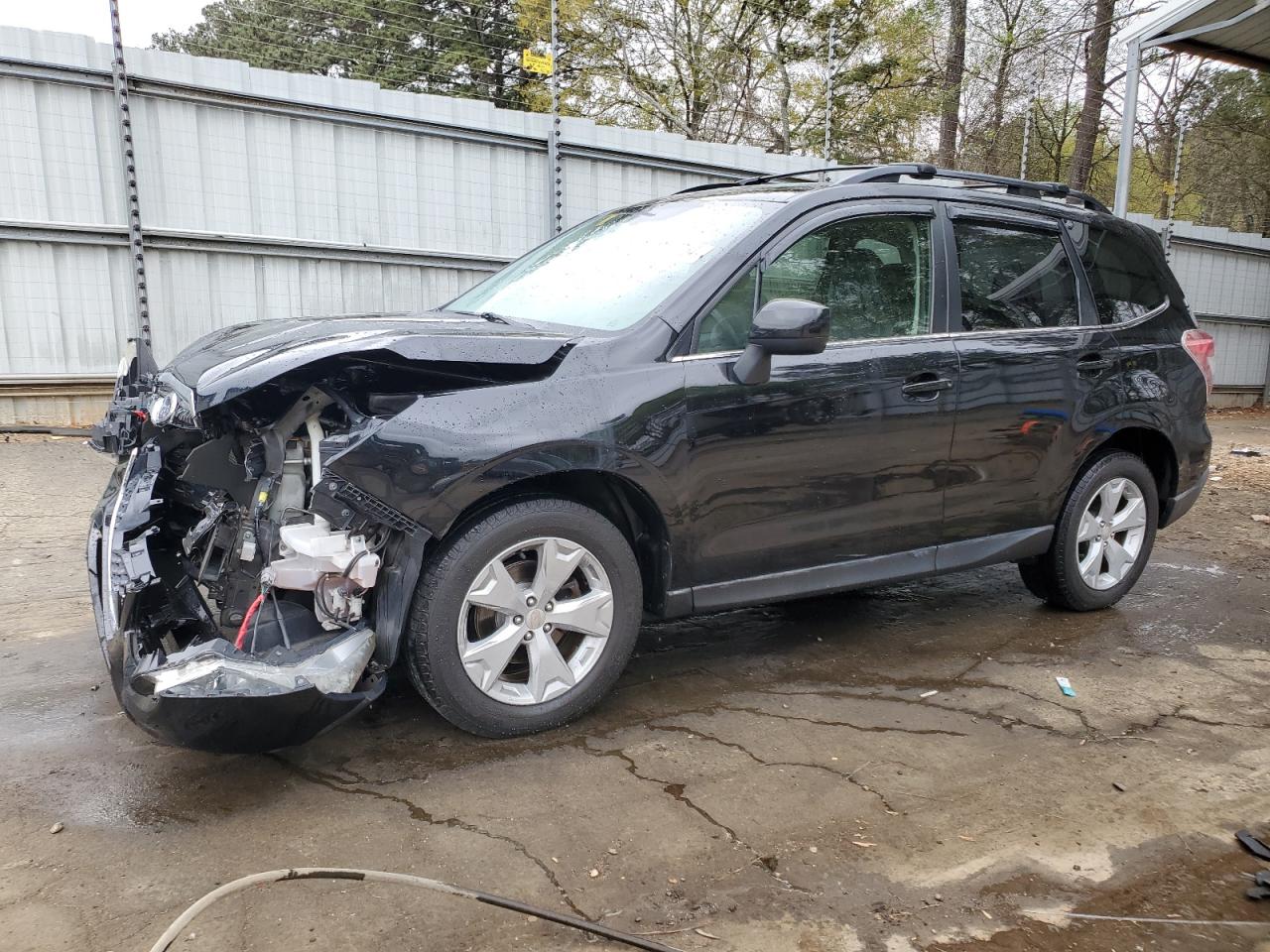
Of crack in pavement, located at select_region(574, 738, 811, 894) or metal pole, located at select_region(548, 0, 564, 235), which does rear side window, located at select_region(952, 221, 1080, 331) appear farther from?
metal pole, located at select_region(548, 0, 564, 235)

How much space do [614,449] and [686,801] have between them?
42.6 inches

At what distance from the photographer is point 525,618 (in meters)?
2.94

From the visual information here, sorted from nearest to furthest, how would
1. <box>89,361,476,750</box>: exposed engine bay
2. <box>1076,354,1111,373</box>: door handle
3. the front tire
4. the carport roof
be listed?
<box>89,361,476,750</box>: exposed engine bay → the front tire → <box>1076,354,1111,373</box>: door handle → the carport roof

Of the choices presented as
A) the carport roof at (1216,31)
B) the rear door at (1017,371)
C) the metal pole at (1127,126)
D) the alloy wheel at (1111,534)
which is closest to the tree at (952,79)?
the metal pole at (1127,126)

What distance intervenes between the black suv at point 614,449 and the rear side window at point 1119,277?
0.07 feet

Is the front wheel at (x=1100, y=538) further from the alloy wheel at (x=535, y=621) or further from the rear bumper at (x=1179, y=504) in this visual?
the alloy wheel at (x=535, y=621)

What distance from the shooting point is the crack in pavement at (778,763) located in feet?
9.26

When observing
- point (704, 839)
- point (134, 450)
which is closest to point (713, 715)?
point (704, 839)

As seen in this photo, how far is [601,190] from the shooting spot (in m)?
9.88

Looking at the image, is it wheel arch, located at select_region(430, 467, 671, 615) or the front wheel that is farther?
the front wheel

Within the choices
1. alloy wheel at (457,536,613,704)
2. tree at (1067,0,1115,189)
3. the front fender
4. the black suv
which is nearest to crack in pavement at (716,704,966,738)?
the black suv

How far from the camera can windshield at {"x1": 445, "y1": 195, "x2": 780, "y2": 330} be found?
11.1 ft

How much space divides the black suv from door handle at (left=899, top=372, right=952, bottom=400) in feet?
0.07

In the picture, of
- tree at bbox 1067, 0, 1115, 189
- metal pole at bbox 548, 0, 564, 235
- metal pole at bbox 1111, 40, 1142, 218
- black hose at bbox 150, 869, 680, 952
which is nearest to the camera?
black hose at bbox 150, 869, 680, 952
